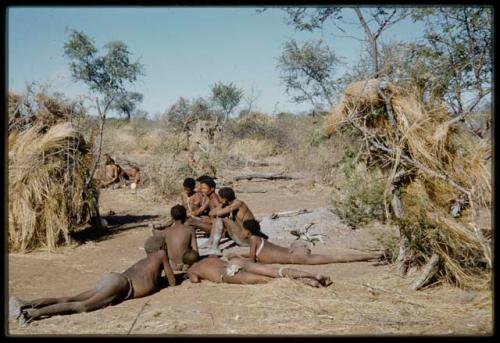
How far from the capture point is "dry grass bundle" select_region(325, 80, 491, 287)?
4.87 meters

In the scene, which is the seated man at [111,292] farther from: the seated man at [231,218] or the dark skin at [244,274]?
the seated man at [231,218]

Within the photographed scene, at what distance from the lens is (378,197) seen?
6352 mm

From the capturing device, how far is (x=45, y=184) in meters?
7.16

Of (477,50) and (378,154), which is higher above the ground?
(477,50)

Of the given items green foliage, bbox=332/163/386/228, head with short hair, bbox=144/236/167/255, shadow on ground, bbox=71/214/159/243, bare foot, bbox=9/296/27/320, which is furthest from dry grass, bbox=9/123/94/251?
green foliage, bbox=332/163/386/228

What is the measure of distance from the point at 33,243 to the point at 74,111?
7.79 feet

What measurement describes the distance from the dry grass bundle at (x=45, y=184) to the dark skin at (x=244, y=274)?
8.76ft

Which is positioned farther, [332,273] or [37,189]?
[37,189]

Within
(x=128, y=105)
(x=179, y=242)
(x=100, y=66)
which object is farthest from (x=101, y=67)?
(x=128, y=105)

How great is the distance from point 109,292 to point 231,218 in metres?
3.01

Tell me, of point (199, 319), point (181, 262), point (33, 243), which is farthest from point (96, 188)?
point (199, 319)

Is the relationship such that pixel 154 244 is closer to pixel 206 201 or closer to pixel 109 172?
pixel 206 201

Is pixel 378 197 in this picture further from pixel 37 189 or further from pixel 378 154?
pixel 37 189

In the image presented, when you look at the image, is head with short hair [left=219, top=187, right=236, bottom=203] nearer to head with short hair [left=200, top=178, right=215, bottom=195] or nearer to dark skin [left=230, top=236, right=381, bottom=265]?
head with short hair [left=200, top=178, right=215, bottom=195]
